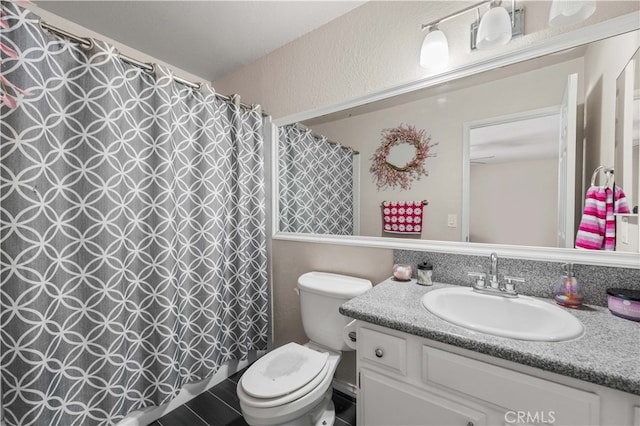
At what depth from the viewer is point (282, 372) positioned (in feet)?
4.02

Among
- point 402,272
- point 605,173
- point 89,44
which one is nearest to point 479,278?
point 402,272

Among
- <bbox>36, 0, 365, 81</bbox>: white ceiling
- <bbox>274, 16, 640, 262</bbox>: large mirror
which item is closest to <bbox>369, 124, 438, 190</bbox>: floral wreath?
<bbox>274, 16, 640, 262</bbox>: large mirror

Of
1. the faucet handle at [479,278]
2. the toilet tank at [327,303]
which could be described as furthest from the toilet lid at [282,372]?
the faucet handle at [479,278]

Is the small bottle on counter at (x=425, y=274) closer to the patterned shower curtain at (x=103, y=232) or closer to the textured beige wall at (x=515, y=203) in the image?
the textured beige wall at (x=515, y=203)

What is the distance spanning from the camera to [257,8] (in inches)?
62.9

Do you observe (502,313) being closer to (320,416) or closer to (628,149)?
(628,149)

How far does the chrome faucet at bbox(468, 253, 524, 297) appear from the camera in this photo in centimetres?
108

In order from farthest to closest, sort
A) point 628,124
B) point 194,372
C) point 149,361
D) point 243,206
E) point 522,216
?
point 243,206 → point 194,372 → point 149,361 → point 522,216 → point 628,124

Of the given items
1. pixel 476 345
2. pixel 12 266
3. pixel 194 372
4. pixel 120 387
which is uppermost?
pixel 12 266

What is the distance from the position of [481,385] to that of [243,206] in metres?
1.54

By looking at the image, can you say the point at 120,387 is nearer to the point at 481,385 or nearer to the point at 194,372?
the point at 194,372

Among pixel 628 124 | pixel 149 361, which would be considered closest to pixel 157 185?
pixel 149 361

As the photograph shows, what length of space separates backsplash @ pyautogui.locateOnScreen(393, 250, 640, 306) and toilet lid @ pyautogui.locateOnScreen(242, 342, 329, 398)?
2.23 ft

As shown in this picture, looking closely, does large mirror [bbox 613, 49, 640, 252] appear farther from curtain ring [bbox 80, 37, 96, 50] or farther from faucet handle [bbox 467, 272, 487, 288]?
curtain ring [bbox 80, 37, 96, 50]
